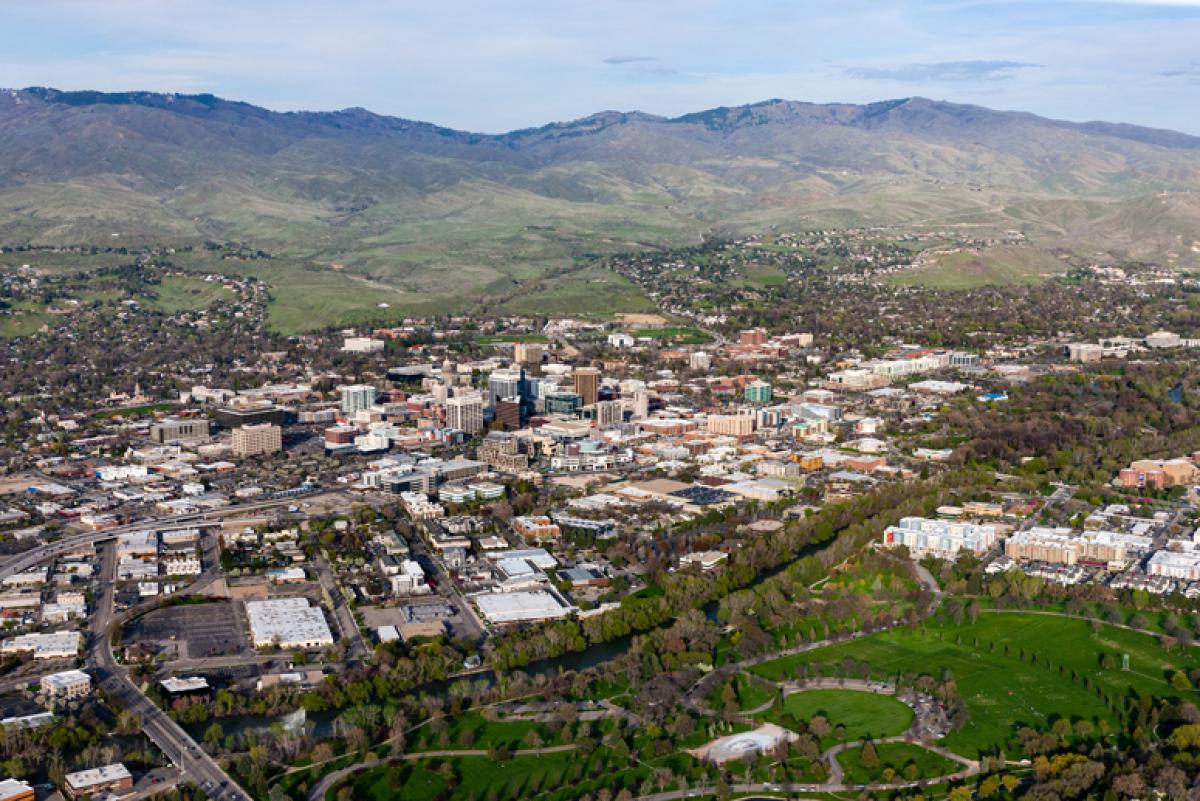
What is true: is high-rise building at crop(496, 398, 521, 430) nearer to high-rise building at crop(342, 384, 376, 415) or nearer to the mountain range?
high-rise building at crop(342, 384, 376, 415)

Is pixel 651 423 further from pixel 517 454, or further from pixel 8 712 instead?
pixel 8 712

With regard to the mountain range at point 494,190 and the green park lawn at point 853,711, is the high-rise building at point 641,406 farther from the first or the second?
the mountain range at point 494,190

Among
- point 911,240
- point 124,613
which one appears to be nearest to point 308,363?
point 124,613

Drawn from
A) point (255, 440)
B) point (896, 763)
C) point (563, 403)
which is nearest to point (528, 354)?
point (563, 403)

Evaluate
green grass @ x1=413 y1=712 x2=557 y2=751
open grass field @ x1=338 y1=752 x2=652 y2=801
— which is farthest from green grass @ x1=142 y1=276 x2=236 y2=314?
open grass field @ x1=338 y1=752 x2=652 y2=801

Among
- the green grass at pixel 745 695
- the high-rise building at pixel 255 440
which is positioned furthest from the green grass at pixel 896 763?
the high-rise building at pixel 255 440

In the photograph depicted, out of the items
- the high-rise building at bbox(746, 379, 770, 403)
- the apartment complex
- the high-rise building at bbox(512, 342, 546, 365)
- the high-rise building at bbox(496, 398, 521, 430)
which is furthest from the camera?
the high-rise building at bbox(512, 342, 546, 365)
